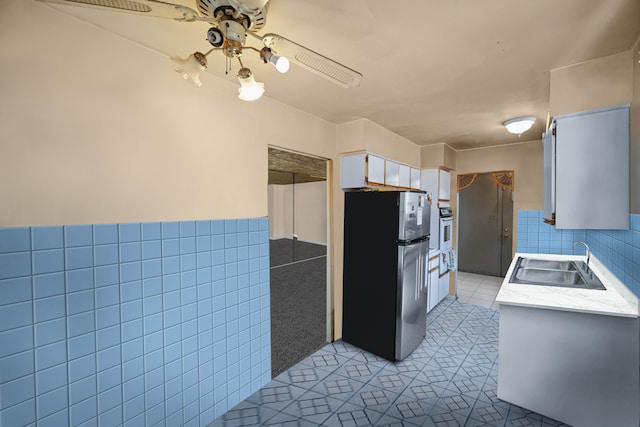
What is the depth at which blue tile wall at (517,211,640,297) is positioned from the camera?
1578mm

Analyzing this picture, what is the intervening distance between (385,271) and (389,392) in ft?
3.16

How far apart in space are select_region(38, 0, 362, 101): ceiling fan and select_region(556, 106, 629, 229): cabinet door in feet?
5.07

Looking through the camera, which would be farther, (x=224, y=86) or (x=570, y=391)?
(x=224, y=86)

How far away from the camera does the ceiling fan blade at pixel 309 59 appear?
1095mm

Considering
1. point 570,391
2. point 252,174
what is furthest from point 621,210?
point 252,174

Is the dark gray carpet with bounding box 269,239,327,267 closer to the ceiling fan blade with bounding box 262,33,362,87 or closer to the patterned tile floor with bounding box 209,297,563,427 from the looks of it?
the patterned tile floor with bounding box 209,297,563,427

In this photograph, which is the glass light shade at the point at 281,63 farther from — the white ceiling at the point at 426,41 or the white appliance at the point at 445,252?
the white appliance at the point at 445,252

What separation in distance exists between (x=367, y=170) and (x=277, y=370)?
2.06 m

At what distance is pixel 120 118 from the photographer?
1464mm

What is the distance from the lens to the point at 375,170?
297 centimetres

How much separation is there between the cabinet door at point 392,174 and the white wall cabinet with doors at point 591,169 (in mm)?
1532

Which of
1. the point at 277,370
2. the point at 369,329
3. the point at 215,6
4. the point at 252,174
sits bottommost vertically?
the point at 277,370

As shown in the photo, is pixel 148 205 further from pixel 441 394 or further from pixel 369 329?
pixel 441 394

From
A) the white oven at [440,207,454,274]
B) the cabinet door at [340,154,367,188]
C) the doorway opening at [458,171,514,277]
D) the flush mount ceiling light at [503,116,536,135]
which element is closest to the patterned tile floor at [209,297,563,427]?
the white oven at [440,207,454,274]
